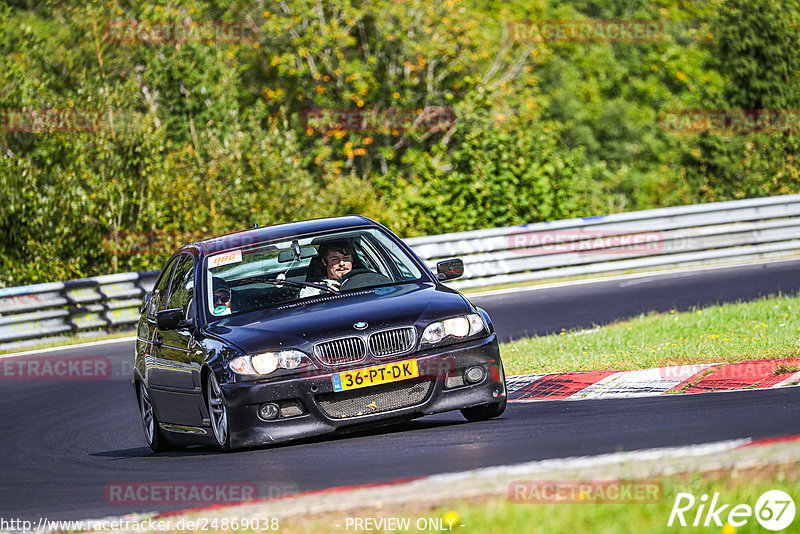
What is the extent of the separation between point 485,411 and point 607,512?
3.63 metres

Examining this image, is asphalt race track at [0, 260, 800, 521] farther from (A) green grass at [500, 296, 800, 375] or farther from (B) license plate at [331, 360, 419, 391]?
(A) green grass at [500, 296, 800, 375]

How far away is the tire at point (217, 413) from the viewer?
25.3ft

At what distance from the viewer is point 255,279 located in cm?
877

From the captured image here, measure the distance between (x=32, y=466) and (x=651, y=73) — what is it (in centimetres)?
4727

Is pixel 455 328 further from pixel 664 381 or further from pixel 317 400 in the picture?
pixel 664 381

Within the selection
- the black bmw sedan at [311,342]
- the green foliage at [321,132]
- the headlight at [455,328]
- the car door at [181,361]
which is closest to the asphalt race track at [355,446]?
the black bmw sedan at [311,342]

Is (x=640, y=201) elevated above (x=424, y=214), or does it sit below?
below

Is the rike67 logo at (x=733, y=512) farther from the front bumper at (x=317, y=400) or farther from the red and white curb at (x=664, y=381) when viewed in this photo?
the red and white curb at (x=664, y=381)

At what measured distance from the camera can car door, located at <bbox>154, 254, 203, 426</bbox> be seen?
8.41 meters

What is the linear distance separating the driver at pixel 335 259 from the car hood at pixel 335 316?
51cm

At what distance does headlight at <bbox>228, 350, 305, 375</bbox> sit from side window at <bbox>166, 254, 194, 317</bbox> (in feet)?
4.68

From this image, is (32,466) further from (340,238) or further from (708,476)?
(708,476)

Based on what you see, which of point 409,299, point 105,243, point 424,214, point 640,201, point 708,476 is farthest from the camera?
point 640,201

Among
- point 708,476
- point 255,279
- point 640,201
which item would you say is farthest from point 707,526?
point 640,201
